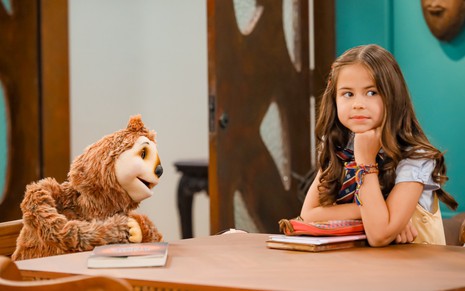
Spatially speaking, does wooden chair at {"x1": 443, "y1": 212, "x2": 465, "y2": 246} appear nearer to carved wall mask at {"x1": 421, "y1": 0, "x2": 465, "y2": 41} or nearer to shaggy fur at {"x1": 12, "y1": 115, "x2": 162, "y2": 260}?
carved wall mask at {"x1": 421, "y1": 0, "x2": 465, "y2": 41}

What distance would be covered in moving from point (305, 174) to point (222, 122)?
0.83 m

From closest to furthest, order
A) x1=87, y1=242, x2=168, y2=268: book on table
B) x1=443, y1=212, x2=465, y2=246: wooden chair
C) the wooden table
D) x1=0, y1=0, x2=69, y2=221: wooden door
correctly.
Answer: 1. the wooden table
2. x1=87, y1=242, x2=168, y2=268: book on table
3. x1=443, y1=212, x2=465, y2=246: wooden chair
4. x1=0, y1=0, x2=69, y2=221: wooden door

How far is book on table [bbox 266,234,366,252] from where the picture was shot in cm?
184

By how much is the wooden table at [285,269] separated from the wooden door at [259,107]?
1616 mm

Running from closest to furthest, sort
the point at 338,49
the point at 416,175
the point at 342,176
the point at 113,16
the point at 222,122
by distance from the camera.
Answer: the point at 416,175 → the point at 342,176 → the point at 222,122 → the point at 338,49 → the point at 113,16

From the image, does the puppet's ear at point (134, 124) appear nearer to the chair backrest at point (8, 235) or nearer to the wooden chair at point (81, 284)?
the chair backrest at point (8, 235)

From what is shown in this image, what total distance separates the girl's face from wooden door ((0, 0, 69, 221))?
2524mm

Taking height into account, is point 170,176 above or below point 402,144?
below

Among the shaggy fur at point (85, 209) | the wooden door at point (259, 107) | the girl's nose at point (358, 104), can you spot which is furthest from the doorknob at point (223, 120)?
the girl's nose at point (358, 104)

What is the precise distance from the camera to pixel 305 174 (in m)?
4.24

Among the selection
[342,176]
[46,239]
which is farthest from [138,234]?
[342,176]

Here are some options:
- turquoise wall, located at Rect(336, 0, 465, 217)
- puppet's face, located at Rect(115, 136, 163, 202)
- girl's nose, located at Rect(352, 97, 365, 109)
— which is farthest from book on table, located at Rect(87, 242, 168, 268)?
turquoise wall, located at Rect(336, 0, 465, 217)

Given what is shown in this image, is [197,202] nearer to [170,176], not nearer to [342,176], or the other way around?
[170,176]

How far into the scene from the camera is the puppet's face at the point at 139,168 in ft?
6.95
